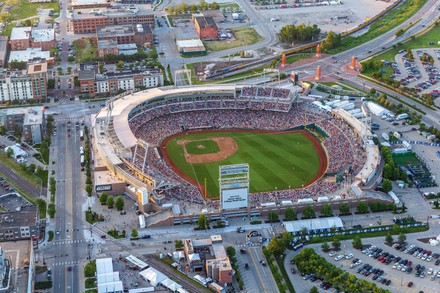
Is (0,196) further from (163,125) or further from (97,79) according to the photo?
(97,79)

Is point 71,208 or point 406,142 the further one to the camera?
point 406,142

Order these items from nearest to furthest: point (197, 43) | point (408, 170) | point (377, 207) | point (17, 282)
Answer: point (17, 282)
point (377, 207)
point (408, 170)
point (197, 43)

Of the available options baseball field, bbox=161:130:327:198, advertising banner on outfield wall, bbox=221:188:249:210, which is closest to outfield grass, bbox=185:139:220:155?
baseball field, bbox=161:130:327:198

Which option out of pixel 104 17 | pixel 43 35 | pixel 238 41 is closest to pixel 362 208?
pixel 238 41

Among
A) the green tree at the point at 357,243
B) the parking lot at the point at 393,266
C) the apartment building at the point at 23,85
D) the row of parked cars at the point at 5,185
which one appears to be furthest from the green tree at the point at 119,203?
the apartment building at the point at 23,85

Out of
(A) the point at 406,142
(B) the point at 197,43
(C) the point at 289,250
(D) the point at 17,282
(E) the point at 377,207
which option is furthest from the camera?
(B) the point at 197,43

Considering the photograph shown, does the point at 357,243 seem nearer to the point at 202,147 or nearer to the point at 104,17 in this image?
the point at 202,147

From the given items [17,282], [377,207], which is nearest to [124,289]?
[17,282]
